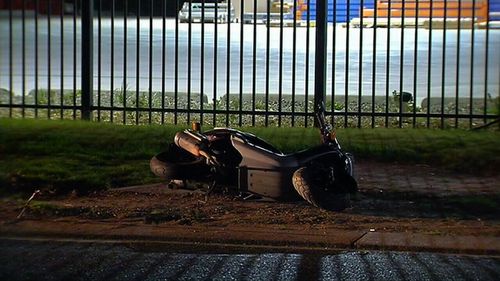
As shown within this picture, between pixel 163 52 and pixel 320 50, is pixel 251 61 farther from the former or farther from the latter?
pixel 163 52

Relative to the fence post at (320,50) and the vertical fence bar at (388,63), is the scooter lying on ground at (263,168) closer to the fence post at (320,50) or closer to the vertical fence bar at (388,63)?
the fence post at (320,50)

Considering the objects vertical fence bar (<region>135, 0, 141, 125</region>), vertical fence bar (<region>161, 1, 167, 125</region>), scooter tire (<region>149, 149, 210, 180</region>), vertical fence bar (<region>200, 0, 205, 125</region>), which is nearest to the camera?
scooter tire (<region>149, 149, 210, 180</region>)

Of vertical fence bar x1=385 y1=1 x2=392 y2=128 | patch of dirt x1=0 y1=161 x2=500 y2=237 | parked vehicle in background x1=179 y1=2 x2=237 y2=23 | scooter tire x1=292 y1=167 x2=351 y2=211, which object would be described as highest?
parked vehicle in background x1=179 y1=2 x2=237 y2=23

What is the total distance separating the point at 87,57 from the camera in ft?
39.2

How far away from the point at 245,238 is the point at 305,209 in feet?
3.82

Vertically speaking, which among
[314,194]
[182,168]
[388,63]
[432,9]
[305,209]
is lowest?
[305,209]

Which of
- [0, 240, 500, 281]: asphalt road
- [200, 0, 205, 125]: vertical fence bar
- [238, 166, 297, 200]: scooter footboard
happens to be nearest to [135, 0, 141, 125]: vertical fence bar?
[200, 0, 205, 125]: vertical fence bar

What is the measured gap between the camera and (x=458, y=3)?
37.2 feet

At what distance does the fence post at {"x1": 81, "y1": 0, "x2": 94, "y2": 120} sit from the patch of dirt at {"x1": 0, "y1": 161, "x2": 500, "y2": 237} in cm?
349

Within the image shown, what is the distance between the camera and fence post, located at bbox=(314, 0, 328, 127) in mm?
11359

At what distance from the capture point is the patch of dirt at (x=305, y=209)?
7496 millimetres

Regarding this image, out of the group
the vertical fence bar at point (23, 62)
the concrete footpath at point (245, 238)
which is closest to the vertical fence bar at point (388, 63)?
the concrete footpath at point (245, 238)

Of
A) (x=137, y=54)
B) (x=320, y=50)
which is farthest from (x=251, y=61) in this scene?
(x=137, y=54)

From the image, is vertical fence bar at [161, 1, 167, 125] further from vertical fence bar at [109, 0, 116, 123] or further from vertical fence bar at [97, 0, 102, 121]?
vertical fence bar at [97, 0, 102, 121]
